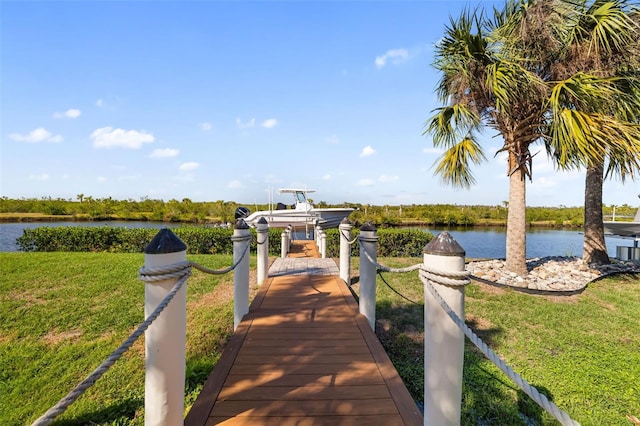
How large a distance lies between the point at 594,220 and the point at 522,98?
4413 mm

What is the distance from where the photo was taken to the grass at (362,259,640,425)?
2.95m

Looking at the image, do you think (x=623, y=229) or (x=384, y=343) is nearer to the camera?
(x=384, y=343)

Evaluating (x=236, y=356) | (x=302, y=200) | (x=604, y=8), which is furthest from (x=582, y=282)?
(x=302, y=200)

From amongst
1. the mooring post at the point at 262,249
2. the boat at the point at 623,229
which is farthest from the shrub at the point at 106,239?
the boat at the point at 623,229

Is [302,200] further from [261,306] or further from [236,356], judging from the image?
[236,356]

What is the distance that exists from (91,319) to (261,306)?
9.73 ft

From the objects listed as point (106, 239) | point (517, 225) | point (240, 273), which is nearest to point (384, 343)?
point (240, 273)

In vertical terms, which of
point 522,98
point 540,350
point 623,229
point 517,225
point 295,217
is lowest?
point 540,350

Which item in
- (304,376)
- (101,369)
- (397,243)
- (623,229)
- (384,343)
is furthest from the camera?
(397,243)

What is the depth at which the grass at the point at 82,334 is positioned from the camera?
3.03 m

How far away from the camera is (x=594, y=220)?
27.6ft

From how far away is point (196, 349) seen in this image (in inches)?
160

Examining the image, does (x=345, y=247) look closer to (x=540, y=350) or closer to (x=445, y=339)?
(x=540, y=350)

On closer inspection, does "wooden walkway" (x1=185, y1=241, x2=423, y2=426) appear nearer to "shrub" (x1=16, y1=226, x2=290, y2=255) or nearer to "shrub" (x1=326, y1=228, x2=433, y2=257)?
"shrub" (x1=326, y1=228, x2=433, y2=257)
